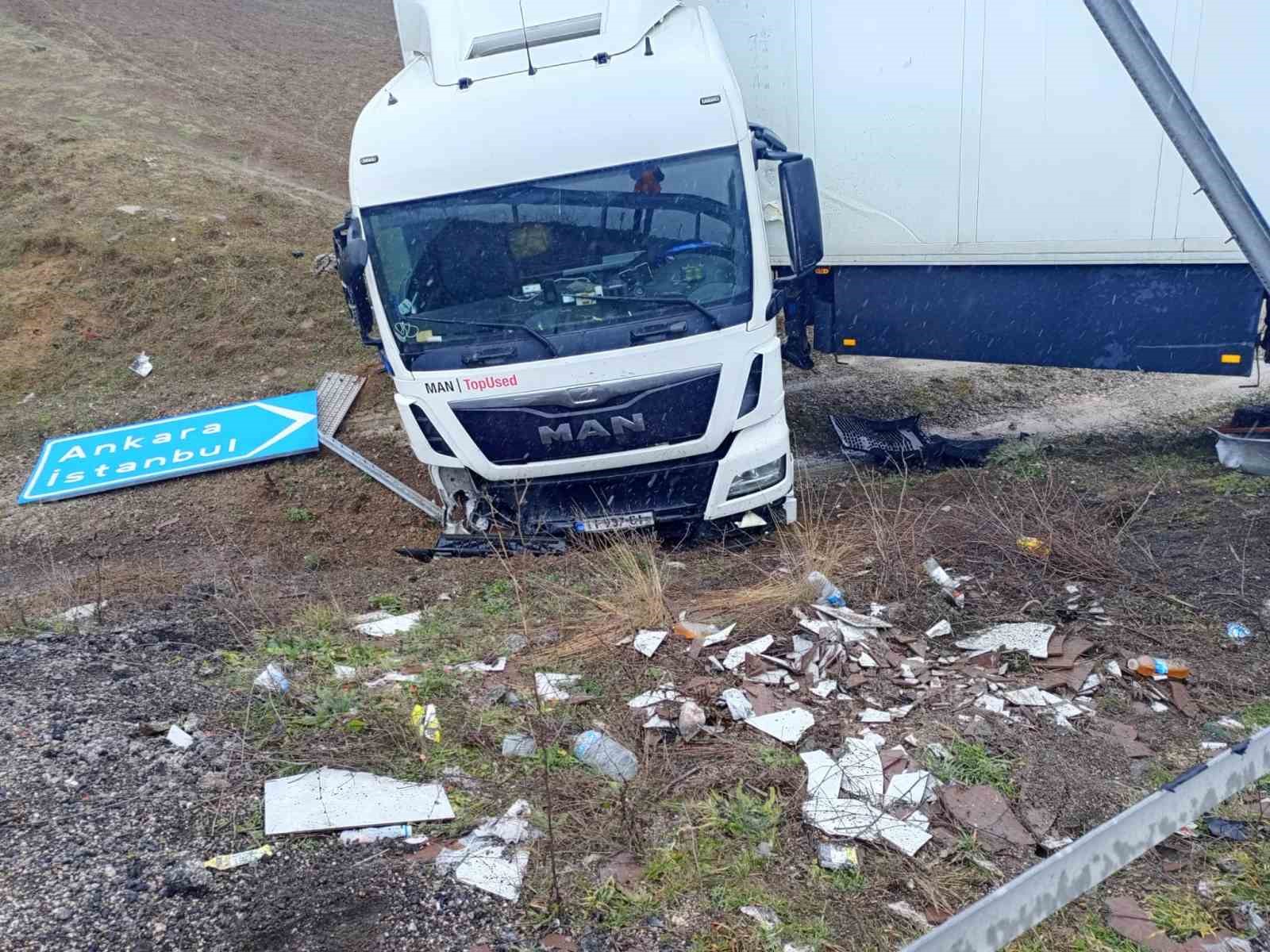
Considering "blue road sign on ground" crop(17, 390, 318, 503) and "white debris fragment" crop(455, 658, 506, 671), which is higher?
"white debris fragment" crop(455, 658, 506, 671)

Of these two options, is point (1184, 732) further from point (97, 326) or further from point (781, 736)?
point (97, 326)

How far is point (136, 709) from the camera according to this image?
163 inches

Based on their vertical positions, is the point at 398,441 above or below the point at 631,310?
below

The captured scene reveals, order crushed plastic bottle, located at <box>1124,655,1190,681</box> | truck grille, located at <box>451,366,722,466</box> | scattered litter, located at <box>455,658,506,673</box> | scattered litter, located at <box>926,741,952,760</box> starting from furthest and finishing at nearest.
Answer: truck grille, located at <box>451,366,722,466</box>
scattered litter, located at <box>455,658,506,673</box>
crushed plastic bottle, located at <box>1124,655,1190,681</box>
scattered litter, located at <box>926,741,952,760</box>

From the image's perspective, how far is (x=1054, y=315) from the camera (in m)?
6.95

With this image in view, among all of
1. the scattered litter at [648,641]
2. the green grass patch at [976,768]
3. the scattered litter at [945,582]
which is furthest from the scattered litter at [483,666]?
the scattered litter at [945,582]

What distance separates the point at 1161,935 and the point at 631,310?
12.7ft

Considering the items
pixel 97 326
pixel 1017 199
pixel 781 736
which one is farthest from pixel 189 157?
pixel 781 736

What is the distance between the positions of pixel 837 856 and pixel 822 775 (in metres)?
0.40

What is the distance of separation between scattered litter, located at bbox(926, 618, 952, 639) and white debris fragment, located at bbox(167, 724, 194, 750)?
3.19 m

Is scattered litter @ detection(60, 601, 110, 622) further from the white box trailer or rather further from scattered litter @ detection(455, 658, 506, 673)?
the white box trailer

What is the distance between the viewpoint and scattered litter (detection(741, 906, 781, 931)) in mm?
2943

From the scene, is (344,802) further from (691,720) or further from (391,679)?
(691,720)

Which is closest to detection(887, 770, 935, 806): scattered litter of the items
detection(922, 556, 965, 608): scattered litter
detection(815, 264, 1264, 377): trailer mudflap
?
detection(922, 556, 965, 608): scattered litter
